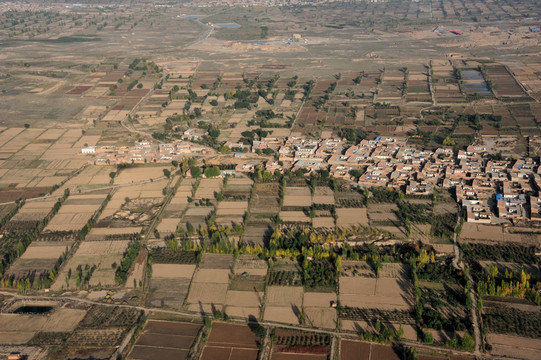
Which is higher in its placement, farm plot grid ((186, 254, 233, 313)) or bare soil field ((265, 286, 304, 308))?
bare soil field ((265, 286, 304, 308))

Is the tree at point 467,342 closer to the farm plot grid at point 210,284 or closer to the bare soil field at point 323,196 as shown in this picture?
the farm plot grid at point 210,284

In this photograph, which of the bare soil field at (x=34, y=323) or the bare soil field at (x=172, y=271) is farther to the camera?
the bare soil field at (x=172, y=271)

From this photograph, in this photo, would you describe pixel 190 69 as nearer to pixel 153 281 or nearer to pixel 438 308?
pixel 153 281

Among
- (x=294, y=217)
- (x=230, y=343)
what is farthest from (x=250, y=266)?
(x=230, y=343)

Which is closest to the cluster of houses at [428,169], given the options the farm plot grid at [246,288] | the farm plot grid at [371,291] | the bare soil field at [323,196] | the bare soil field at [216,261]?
the bare soil field at [323,196]

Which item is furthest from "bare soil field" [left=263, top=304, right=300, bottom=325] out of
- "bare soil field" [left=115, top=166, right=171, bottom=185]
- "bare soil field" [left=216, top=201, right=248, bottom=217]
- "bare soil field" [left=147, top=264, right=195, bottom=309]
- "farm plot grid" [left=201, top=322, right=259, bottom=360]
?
"bare soil field" [left=115, top=166, right=171, bottom=185]

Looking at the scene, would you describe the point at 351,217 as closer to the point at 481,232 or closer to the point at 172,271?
the point at 481,232

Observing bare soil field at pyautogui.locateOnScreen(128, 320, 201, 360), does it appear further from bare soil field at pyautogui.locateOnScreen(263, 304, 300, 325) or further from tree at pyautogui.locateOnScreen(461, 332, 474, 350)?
tree at pyautogui.locateOnScreen(461, 332, 474, 350)

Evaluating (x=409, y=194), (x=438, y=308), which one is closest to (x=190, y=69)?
(x=409, y=194)
